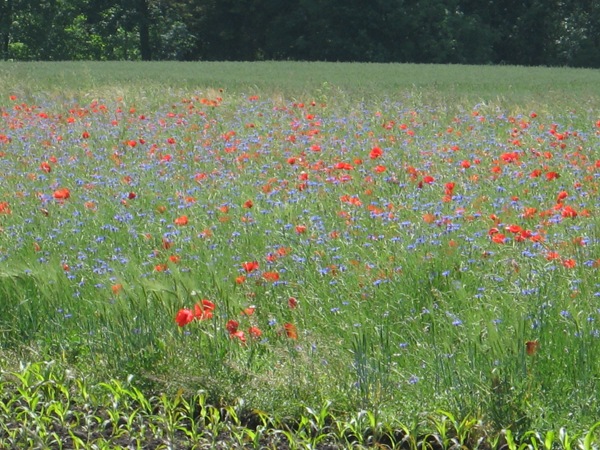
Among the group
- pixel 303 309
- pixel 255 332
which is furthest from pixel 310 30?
pixel 255 332

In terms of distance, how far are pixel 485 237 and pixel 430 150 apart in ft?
10.6

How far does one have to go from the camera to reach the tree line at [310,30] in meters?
41.7

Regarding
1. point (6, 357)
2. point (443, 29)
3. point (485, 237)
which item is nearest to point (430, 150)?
point (485, 237)

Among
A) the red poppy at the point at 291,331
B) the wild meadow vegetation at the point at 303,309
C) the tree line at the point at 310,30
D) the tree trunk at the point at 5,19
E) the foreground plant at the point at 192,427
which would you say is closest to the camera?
the foreground plant at the point at 192,427

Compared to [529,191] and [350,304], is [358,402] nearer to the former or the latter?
[350,304]

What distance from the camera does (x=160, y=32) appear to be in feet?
164

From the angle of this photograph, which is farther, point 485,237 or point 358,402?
point 485,237

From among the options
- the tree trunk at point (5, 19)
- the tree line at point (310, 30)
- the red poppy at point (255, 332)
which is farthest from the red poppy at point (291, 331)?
the tree trunk at point (5, 19)

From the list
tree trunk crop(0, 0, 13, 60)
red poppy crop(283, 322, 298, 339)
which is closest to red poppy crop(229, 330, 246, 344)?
red poppy crop(283, 322, 298, 339)

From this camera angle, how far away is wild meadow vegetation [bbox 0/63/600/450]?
11.6 feet

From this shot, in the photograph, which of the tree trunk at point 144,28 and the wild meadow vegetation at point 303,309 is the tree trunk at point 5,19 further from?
the wild meadow vegetation at point 303,309

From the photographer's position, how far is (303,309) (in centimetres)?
450

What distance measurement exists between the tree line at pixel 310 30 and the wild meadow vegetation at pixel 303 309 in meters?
34.8

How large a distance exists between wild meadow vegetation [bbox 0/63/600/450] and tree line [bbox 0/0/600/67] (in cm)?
3481
